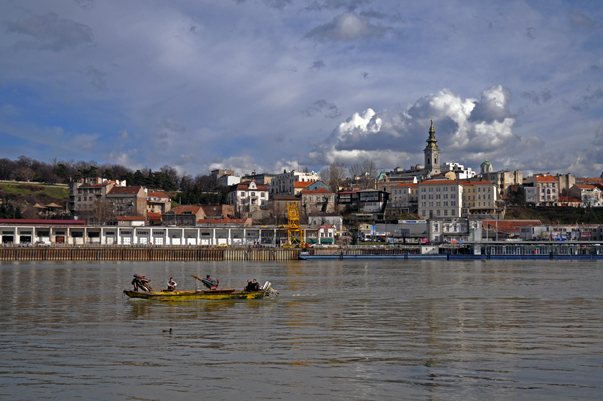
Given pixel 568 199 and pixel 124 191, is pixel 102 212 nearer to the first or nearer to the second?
pixel 124 191

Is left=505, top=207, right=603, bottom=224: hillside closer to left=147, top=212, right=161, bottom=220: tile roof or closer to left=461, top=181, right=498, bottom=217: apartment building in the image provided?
left=461, top=181, right=498, bottom=217: apartment building

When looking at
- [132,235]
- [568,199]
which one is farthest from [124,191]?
[568,199]

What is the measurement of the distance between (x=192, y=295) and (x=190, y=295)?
0.11 meters

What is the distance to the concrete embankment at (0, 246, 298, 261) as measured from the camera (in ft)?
268

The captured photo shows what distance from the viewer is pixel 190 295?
97.0ft

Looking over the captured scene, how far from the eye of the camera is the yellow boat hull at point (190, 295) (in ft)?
96.1

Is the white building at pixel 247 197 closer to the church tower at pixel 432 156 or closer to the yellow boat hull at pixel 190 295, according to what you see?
the church tower at pixel 432 156

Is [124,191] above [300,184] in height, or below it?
below

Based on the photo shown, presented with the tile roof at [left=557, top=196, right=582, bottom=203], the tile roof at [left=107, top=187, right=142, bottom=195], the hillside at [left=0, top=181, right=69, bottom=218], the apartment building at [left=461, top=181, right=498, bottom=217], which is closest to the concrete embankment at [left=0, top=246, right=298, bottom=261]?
the tile roof at [left=107, top=187, right=142, bottom=195]

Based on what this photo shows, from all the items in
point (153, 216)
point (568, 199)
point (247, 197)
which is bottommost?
point (153, 216)

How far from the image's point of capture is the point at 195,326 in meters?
21.7

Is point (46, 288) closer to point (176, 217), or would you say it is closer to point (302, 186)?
point (176, 217)

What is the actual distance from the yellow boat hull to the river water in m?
0.38

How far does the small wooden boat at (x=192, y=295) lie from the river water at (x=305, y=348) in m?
0.39
